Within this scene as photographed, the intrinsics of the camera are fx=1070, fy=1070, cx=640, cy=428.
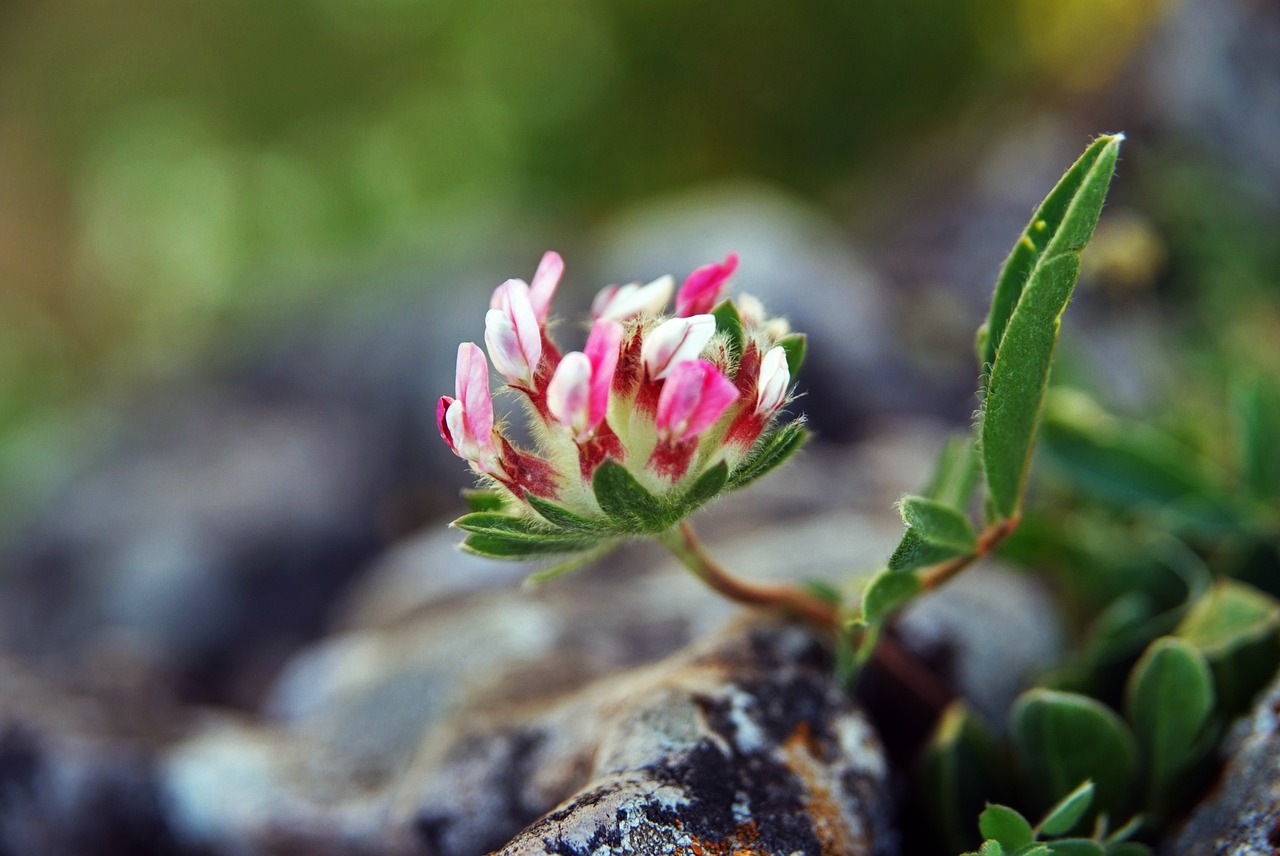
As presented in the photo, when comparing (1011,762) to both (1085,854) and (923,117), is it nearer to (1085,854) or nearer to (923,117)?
(1085,854)

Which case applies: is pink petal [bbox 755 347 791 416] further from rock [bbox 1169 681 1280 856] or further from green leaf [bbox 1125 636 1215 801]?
rock [bbox 1169 681 1280 856]

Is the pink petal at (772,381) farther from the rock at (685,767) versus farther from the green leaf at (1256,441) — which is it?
the green leaf at (1256,441)

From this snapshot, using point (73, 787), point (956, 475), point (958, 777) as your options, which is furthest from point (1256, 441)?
point (73, 787)

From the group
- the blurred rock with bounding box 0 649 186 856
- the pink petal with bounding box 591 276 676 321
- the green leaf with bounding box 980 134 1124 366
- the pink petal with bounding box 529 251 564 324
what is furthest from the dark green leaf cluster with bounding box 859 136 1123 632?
the blurred rock with bounding box 0 649 186 856

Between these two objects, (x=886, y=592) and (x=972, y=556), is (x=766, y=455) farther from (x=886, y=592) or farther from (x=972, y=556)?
(x=972, y=556)

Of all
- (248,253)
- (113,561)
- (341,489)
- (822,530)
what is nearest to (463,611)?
(822,530)

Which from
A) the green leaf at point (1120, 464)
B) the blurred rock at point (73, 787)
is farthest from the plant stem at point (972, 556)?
the blurred rock at point (73, 787)
